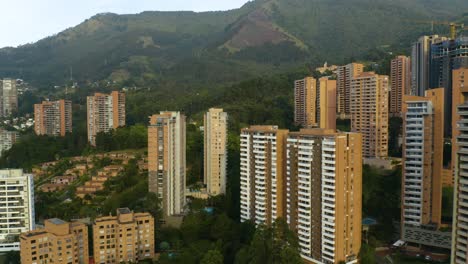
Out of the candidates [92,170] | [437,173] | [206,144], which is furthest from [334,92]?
[92,170]

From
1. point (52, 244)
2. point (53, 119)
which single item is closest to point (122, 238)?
point (52, 244)

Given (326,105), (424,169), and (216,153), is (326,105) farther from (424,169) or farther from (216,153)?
(424,169)

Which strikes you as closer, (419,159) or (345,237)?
(345,237)

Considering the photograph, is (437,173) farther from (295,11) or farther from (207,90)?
(295,11)

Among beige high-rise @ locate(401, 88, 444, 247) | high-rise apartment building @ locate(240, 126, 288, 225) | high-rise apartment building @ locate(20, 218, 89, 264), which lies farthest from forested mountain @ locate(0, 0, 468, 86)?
high-rise apartment building @ locate(20, 218, 89, 264)

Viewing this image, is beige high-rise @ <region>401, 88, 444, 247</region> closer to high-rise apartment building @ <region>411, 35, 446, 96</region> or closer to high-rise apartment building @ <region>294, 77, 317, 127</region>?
high-rise apartment building @ <region>411, 35, 446, 96</region>
